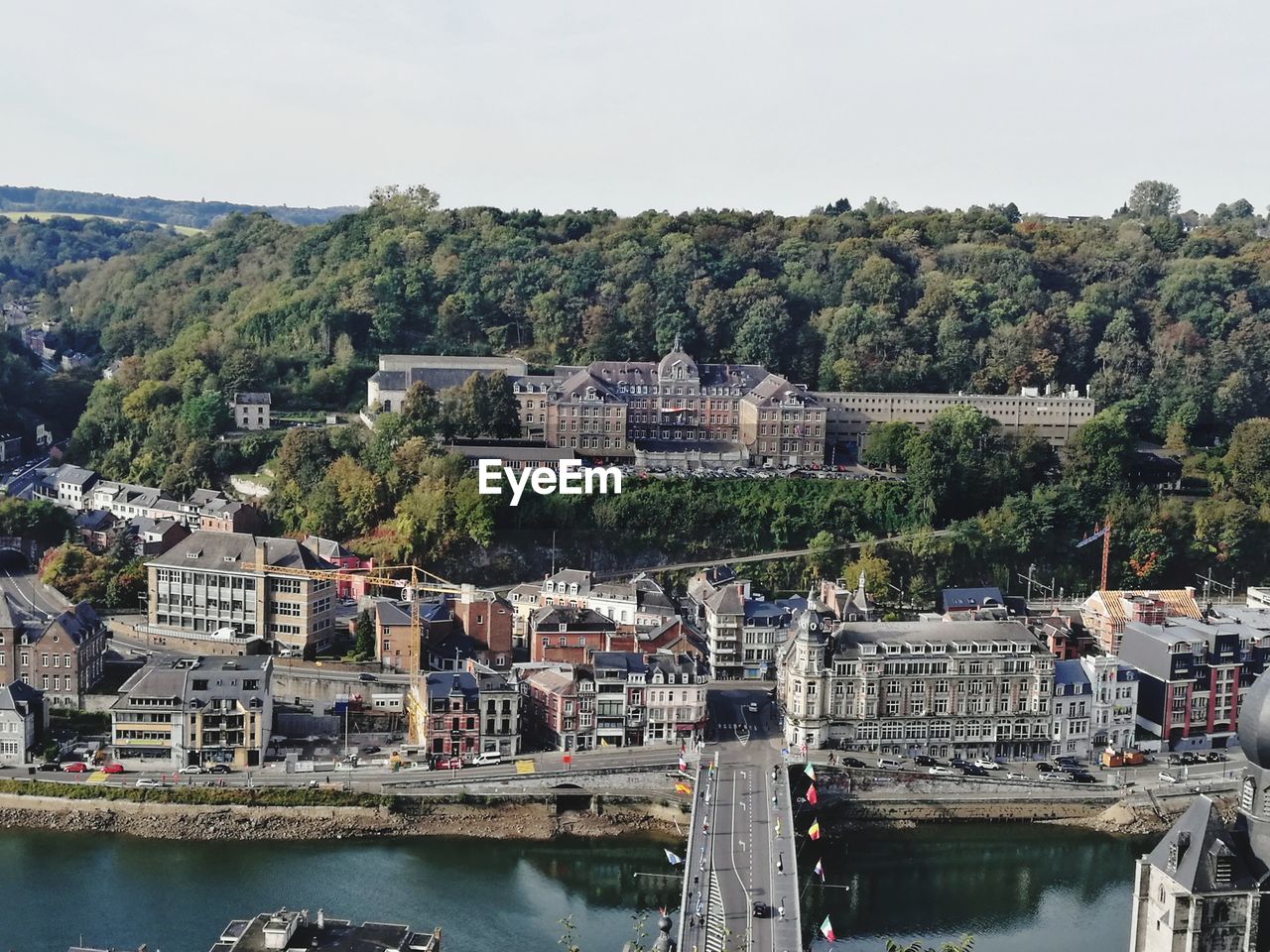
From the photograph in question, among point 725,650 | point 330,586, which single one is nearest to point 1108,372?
point 725,650

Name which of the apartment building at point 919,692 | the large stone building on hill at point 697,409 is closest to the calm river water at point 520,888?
the apartment building at point 919,692

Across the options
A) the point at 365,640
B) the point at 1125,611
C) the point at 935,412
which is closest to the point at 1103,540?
the point at 1125,611

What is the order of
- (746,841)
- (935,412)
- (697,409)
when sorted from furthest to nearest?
1. (935,412)
2. (697,409)
3. (746,841)

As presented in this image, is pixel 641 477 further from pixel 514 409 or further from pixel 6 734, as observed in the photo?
pixel 6 734

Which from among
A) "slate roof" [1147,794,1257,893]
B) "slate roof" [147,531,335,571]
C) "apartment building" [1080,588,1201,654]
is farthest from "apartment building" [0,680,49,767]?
"apartment building" [1080,588,1201,654]

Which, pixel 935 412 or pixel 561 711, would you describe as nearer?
pixel 561 711

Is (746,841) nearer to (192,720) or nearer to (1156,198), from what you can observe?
(192,720)

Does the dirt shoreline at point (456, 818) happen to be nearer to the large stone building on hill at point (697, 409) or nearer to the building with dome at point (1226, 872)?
the building with dome at point (1226, 872)
